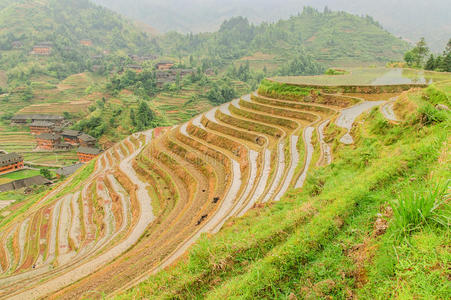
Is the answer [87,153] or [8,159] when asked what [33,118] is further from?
[87,153]

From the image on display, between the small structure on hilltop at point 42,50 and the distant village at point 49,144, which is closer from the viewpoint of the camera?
the distant village at point 49,144

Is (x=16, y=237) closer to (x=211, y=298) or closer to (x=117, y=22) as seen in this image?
(x=211, y=298)

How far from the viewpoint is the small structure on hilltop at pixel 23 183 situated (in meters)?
30.2

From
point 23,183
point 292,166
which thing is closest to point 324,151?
point 292,166

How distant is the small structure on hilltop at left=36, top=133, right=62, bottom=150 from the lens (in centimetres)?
4409

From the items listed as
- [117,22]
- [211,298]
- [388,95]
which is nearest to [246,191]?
[211,298]

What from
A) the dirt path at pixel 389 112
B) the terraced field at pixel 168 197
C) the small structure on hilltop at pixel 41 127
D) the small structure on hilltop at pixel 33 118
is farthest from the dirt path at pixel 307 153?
the small structure on hilltop at pixel 33 118

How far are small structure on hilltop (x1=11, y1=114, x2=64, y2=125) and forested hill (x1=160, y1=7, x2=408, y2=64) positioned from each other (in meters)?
74.7

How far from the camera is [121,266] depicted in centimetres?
898

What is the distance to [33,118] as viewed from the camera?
5097 cm

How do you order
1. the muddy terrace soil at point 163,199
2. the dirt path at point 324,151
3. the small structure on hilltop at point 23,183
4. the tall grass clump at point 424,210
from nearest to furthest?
the tall grass clump at point 424,210 → the muddy terrace soil at point 163,199 → the dirt path at point 324,151 → the small structure on hilltop at point 23,183

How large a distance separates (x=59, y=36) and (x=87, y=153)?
3541 inches

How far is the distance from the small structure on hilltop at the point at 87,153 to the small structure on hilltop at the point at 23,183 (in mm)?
8536

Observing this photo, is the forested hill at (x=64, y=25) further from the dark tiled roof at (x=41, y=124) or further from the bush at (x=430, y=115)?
the bush at (x=430, y=115)
